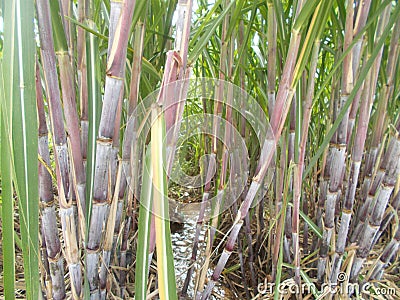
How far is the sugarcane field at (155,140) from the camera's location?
9.4 inches

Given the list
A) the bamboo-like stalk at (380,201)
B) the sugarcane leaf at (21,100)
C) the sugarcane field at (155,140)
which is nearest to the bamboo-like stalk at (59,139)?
the sugarcane field at (155,140)

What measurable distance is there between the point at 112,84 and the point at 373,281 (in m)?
0.61

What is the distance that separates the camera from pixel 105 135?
0.36m

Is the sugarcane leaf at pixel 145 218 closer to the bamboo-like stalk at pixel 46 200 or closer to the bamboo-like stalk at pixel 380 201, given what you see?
the bamboo-like stalk at pixel 46 200

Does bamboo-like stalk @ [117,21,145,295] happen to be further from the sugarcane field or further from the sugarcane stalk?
the sugarcane stalk

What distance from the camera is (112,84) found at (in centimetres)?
33

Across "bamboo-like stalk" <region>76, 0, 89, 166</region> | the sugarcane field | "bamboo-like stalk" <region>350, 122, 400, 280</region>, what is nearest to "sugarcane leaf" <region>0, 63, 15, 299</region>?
the sugarcane field

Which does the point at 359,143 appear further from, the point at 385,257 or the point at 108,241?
the point at 108,241

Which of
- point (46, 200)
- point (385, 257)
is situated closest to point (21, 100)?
point (46, 200)
